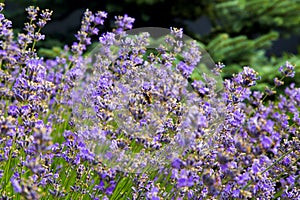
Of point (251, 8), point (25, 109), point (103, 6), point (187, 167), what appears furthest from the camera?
point (103, 6)

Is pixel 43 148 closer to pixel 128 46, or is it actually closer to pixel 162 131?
pixel 162 131

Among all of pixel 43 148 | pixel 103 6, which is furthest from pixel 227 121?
pixel 103 6

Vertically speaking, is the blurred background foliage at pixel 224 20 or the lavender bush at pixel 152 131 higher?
the blurred background foliage at pixel 224 20

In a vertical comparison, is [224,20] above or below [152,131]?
above

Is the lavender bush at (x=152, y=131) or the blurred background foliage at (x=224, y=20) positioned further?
the blurred background foliage at (x=224, y=20)

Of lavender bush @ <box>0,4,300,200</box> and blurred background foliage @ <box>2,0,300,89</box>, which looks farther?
blurred background foliage @ <box>2,0,300,89</box>

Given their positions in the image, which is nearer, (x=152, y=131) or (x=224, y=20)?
(x=152, y=131)

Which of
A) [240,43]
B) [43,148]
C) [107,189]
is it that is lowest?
[43,148]

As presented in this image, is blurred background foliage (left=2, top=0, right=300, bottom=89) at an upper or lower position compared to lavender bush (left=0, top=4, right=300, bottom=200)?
upper
